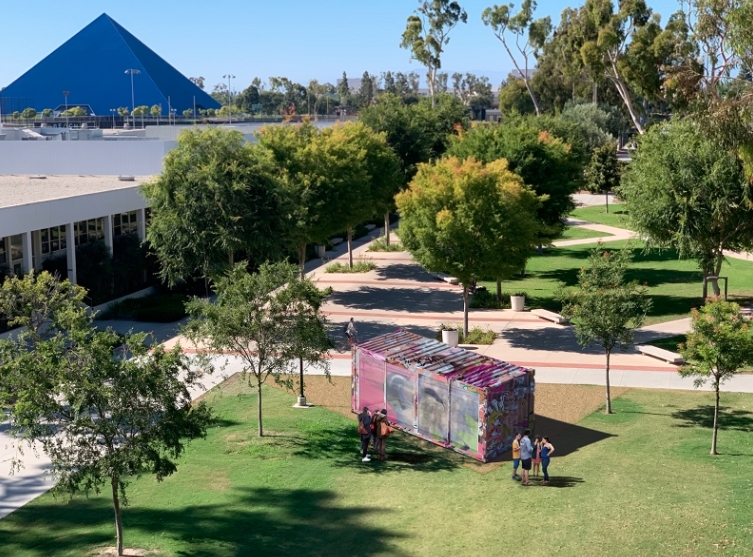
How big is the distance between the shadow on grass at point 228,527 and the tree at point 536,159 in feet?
79.3

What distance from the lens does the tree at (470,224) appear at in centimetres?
3080

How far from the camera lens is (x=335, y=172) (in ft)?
132

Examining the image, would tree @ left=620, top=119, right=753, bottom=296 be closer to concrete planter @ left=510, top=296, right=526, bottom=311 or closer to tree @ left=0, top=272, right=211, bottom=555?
concrete planter @ left=510, top=296, right=526, bottom=311

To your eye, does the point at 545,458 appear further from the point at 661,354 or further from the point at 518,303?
the point at 518,303

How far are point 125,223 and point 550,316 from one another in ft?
62.4

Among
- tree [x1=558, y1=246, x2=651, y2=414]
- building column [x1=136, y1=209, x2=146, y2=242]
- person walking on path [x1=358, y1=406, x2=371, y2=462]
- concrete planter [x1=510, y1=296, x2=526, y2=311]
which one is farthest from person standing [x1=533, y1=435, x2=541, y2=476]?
building column [x1=136, y1=209, x2=146, y2=242]

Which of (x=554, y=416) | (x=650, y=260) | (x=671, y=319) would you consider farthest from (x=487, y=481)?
(x=650, y=260)

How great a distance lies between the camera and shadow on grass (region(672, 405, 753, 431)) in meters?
23.0

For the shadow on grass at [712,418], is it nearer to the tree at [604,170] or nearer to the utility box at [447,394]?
the utility box at [447,394]

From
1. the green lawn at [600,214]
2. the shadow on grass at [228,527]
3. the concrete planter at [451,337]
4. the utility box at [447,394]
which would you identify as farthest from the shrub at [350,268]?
the shadow on grass at [228,527]

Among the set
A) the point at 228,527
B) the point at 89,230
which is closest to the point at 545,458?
the point at 228,527

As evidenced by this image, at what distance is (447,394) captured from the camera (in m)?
21.8

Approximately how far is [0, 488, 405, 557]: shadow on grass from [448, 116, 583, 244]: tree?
79.3 feet

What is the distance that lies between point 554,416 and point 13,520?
13.4 metres
